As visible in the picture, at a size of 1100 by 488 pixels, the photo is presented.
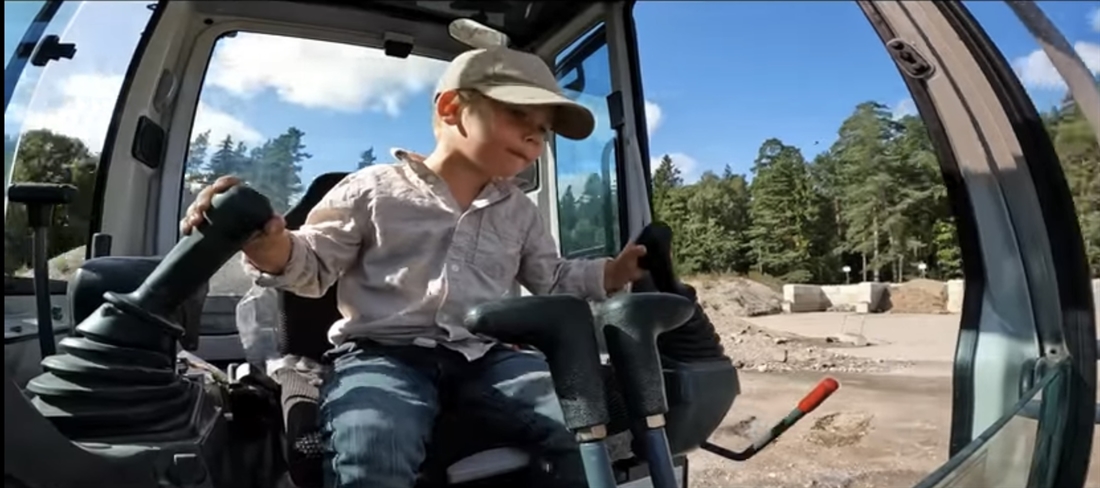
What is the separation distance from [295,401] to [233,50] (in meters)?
1.09

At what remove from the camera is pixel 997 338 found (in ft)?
3.28

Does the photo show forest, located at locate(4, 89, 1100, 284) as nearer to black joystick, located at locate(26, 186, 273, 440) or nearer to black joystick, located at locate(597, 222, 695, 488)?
black joystick, located at locate(26, 186, 273, 440)

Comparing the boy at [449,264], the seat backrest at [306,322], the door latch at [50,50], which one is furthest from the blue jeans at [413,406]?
the door latch at [50,50]

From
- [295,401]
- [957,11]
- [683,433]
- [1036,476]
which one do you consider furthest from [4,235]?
[1036,476]

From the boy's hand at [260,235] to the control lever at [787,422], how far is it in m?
0.50

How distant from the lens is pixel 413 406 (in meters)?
0.82

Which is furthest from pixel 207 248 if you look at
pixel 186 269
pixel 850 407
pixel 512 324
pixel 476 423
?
pixel 850 407

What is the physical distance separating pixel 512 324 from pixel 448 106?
1.56ft

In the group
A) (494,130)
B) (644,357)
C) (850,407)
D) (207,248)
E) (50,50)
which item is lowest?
(850,407)

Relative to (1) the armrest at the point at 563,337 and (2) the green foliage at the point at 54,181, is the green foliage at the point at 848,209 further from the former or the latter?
(2) the green foliage at the point at 54,181

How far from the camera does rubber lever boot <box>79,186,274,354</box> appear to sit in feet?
2.08

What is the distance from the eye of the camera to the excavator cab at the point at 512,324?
625 millimetres

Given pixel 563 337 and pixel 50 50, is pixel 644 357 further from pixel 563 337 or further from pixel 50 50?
pixel 50 50

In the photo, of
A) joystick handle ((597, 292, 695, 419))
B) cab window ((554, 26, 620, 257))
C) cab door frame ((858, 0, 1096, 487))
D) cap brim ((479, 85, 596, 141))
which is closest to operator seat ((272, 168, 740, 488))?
joystick handle ((597, 292, 695, 419))
